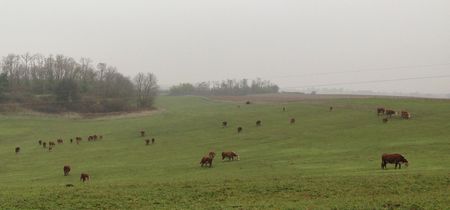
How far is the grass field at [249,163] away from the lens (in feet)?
75.7

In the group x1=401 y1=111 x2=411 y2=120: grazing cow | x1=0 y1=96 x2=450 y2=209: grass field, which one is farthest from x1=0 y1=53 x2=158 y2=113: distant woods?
x1=401 y1=111 x2=411 y2=120: grazing cow

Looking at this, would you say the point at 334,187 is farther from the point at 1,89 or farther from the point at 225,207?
the point at 1,89

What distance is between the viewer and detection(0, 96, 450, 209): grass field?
23.1m

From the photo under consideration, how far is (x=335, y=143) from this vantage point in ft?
155

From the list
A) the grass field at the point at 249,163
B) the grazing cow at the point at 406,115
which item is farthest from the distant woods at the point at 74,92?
the grazing cow at the point at 406,115

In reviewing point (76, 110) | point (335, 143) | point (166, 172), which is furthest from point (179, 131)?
point (76, 110)

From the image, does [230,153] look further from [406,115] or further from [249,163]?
[406,115]

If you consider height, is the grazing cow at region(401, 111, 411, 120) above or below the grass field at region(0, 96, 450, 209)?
above

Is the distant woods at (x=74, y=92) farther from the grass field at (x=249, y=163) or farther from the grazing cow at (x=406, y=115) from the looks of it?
the grazing cow at (x=406, y=115)

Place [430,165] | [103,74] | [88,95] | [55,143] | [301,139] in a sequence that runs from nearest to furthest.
A: [430,165] → [301,139] → [55,143] → [88,95] → [103,74]

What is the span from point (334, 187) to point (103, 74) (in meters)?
140

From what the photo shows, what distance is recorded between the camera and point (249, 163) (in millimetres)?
38812

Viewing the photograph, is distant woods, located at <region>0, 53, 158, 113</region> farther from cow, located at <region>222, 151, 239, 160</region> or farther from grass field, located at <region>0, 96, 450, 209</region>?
cow, located at <region>222, 151, 239, 160</region>

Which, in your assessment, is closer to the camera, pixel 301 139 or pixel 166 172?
pixel 166 172
